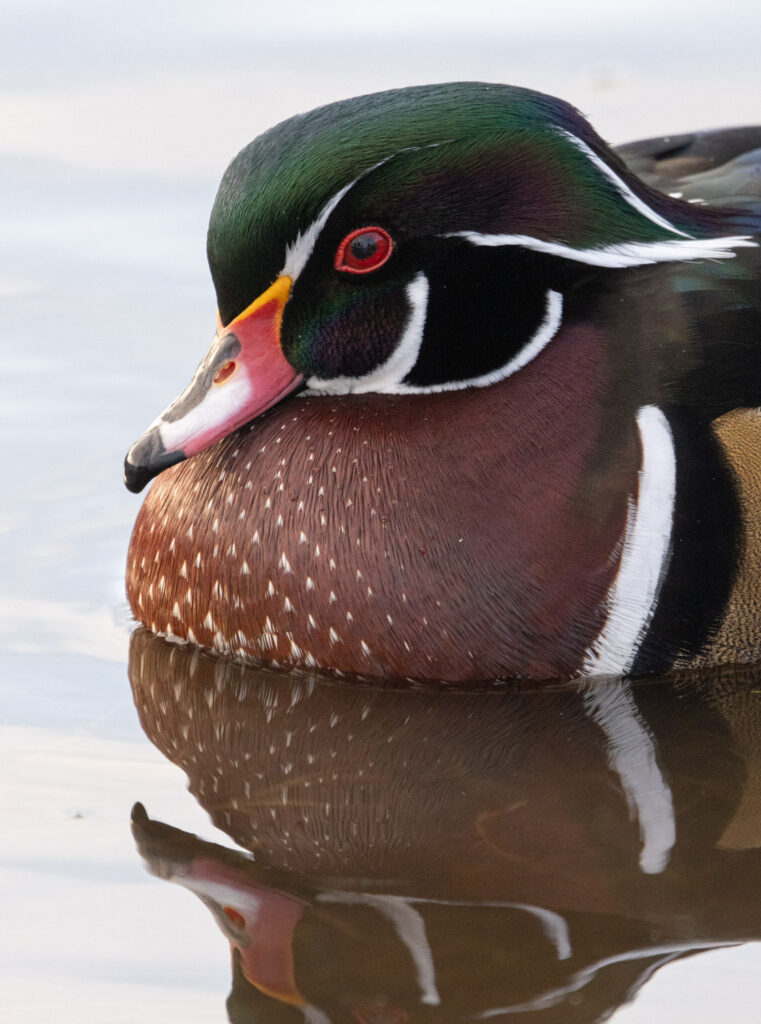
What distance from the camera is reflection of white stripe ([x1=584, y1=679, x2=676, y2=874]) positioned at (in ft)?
15.5

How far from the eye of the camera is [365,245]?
509 centimetres

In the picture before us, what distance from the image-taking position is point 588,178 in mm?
5219

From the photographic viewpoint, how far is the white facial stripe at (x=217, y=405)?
5.27m

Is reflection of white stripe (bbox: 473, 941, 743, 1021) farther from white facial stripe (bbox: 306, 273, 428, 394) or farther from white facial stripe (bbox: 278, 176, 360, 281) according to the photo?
white facial stripe (bbox: 278, 176, 360, 281)

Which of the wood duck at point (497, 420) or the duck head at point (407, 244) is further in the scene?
the wood duck at point (497, 420)

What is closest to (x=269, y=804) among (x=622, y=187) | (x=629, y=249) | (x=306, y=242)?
(x=306, y=242)

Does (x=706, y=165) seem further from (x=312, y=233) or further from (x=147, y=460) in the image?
(x=147, y=460)

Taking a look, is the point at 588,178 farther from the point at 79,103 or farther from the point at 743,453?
the point at 79,103

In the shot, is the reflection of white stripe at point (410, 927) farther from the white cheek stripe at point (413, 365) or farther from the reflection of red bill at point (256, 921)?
the white cheek stripe at point (413, 365)

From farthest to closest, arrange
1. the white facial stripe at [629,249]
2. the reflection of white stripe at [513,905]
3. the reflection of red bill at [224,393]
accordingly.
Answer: the reflection of red bill at [224,393] < the white facial stripe at [629,249] < the reflection of white stripe at [513,905]

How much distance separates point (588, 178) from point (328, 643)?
1.36 m

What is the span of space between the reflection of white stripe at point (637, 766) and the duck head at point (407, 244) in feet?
2.93

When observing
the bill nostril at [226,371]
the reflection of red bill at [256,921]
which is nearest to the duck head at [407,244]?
the bill nostril at [226,371]

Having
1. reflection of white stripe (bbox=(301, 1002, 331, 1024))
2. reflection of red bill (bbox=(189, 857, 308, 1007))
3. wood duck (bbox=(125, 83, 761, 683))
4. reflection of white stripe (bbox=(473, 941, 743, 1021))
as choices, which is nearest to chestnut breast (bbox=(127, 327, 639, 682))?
wood duck (bbox=(125, 83, 761, 683))
